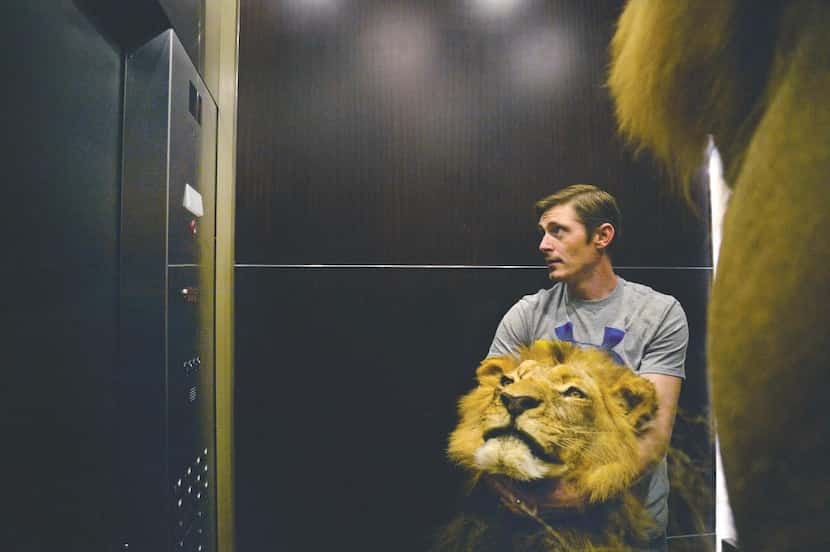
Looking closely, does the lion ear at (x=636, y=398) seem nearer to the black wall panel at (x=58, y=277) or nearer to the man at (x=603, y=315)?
the man at (x=603, y=315)

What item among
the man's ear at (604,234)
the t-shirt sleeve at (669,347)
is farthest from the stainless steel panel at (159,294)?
the t-shirt sleeve at (669,347)

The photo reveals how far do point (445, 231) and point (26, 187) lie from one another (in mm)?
1145

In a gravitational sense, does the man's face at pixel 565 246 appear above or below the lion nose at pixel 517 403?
above

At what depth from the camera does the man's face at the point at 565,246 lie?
1753 mm

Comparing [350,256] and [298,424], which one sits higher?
[350,256]

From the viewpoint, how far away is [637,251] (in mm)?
1783

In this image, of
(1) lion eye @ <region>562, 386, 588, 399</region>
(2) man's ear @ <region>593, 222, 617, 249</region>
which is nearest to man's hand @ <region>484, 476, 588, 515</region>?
(1) lion eye @ <region>562, 386, 588, 399</region>

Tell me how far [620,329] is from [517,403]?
0.35 meters

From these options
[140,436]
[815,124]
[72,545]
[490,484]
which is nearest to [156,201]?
[140,436]

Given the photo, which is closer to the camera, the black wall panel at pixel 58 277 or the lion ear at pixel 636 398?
the black wall panel at pixel 58 277

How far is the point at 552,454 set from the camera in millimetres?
1670

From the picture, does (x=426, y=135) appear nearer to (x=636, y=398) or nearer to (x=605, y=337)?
(x=605, y=337)

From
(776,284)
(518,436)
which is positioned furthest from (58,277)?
(518,436)

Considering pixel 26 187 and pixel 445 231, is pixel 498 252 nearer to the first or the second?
pixel 445 231
